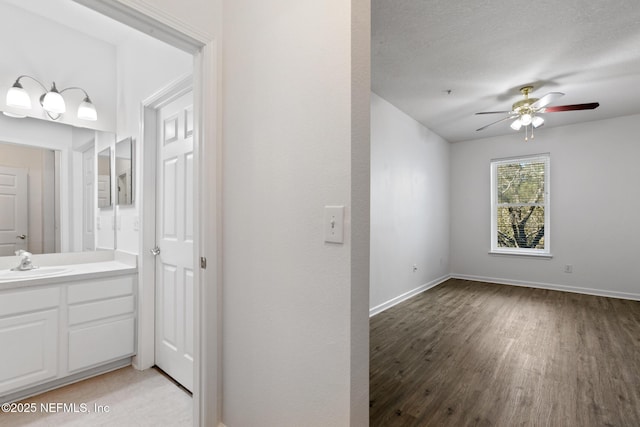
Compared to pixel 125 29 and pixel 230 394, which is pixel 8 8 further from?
pixel 230 394

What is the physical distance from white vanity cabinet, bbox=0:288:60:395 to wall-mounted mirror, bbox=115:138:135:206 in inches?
33.2

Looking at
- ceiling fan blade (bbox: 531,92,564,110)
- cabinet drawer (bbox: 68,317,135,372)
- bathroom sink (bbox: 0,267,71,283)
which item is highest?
ceiling fan blade (bbox: 531,92,564,110)

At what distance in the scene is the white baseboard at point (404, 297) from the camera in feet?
12.1

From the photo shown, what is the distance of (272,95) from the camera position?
4.21 feet

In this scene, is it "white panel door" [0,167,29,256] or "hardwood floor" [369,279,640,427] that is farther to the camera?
"white panel door" [0,167,29,256]

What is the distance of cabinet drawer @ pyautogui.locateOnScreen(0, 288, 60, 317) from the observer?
1827 millimetres

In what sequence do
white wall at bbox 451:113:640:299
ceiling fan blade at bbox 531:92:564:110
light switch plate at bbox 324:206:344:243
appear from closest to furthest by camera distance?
1. light switch plate at bbox 324:206:344:243
2. ceiling fan blade at bbox 531:92:564:110
3. white wall at bbox 451:113:640:299

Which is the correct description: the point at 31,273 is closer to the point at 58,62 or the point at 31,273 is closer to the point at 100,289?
the point at 100,289

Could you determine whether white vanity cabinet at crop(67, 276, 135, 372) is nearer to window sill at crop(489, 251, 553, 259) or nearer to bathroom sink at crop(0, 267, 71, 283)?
bathroom sink at crop(0, 267, 71, 283)

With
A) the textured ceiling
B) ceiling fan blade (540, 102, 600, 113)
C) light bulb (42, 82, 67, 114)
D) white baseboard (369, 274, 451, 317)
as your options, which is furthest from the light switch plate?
ceiling fan blade (540, 102, 600, 113)

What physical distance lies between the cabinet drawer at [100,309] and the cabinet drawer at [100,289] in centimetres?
4

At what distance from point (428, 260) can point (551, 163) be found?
2568 millimetres

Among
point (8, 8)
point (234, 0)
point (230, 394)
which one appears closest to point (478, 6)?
point (234, 0)

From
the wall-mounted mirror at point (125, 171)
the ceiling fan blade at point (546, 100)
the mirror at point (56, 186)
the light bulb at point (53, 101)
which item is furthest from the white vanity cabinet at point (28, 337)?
the ceiling fan blade at point (546, 100)
